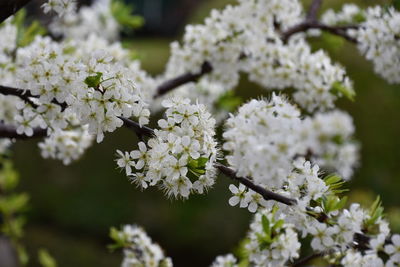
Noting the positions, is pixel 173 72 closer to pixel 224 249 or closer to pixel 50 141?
pixel 50 141

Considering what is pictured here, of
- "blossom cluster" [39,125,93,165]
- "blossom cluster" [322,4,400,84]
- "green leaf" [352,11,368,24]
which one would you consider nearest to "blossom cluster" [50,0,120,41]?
"blossom cluster" [39,125,93,165]

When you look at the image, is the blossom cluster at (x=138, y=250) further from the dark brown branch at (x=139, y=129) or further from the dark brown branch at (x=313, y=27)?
the dark brown branch at (x=313, y=27)

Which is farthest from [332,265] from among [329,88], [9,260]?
[9,260]

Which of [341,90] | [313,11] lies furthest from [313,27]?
[341,90]

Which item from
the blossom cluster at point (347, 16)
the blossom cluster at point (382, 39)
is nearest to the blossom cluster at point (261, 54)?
the blossom cluster at point (382, 39)

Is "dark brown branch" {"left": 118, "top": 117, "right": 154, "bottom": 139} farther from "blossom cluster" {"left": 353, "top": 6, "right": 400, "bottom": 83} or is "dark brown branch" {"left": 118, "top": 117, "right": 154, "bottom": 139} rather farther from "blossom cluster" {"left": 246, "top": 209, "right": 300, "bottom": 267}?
"blossom cluster" {"left": 353, "top": 6, "right": 400, "bottom": 83}
